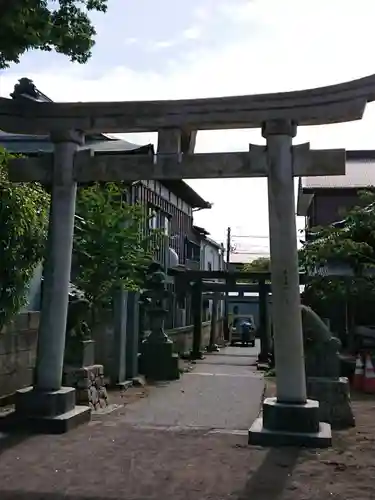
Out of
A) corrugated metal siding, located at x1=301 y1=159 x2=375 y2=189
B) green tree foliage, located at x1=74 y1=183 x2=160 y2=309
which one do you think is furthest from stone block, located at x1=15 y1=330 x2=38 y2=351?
corrugated metal siding, located at x1=301 y1=159 x2=375 y2=189

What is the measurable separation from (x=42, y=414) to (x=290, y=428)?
3.22 m

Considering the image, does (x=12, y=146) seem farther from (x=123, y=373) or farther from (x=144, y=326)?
(x=123, y=373)

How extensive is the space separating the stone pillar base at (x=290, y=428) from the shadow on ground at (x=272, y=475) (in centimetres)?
18

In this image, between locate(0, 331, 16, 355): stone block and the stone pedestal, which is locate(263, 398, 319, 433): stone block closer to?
the stone pedestal

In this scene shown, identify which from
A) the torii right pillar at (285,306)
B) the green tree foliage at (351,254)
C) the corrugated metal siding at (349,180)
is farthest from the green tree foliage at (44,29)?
the corrugated metal siding at (349,180)

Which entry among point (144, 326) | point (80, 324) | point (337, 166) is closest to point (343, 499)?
point (337, 166)

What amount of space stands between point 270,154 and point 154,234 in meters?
8.57

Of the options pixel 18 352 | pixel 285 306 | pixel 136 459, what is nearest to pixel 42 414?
pixel 136 459

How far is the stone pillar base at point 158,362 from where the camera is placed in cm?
1678

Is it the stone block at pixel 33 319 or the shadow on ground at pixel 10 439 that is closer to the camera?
the shadow on ground at pixel 10 439

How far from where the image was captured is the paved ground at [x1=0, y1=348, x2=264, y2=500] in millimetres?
5629

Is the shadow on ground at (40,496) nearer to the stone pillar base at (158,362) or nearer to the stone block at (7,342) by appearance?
the stone block at (7,342)

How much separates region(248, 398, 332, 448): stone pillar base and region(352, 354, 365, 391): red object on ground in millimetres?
7030

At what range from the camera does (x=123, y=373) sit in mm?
14531
